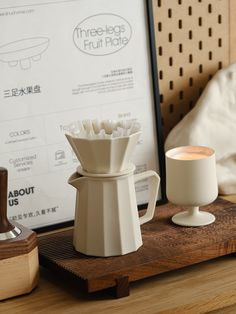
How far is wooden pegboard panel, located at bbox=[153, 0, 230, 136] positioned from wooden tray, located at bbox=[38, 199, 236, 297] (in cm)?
30

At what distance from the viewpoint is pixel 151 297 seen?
1081mm


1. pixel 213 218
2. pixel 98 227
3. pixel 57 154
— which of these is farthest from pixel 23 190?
pixel 213 218

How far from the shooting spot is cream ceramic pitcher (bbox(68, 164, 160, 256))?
112 cm

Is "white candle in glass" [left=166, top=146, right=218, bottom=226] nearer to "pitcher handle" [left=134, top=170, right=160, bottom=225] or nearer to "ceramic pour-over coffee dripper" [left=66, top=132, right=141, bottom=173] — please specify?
"pitcher handle" [left=134, top=170, right=160, bottom=225]

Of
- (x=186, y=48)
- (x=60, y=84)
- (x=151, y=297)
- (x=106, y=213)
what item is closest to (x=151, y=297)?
(x=151, y=297)

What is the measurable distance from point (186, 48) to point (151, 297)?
1.95 feet

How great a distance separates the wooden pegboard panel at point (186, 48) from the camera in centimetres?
146

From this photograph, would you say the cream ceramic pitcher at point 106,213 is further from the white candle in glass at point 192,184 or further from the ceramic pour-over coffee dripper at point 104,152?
the white candle in glass at point 192,184

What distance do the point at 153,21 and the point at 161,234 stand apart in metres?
0.42

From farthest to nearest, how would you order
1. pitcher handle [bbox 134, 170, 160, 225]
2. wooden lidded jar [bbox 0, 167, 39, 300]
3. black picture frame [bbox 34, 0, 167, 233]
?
black picture frame [bbox 34, 0, 167, 233] → pitcher handle [bbox 134, 170, 160, 225] → wooden lidded jar [bbox 0, 167, 39, 300]

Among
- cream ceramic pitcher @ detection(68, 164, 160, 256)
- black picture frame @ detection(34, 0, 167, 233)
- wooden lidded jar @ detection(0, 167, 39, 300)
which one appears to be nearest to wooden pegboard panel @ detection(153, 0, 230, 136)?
black picture frame @ detection(34, 0, 167, 233)

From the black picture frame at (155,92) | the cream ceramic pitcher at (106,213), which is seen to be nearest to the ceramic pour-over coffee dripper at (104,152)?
the cream ceramic pitcher at (106,213)

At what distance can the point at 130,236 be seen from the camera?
1137mm

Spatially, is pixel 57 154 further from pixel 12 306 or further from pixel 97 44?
pixel 12 306
